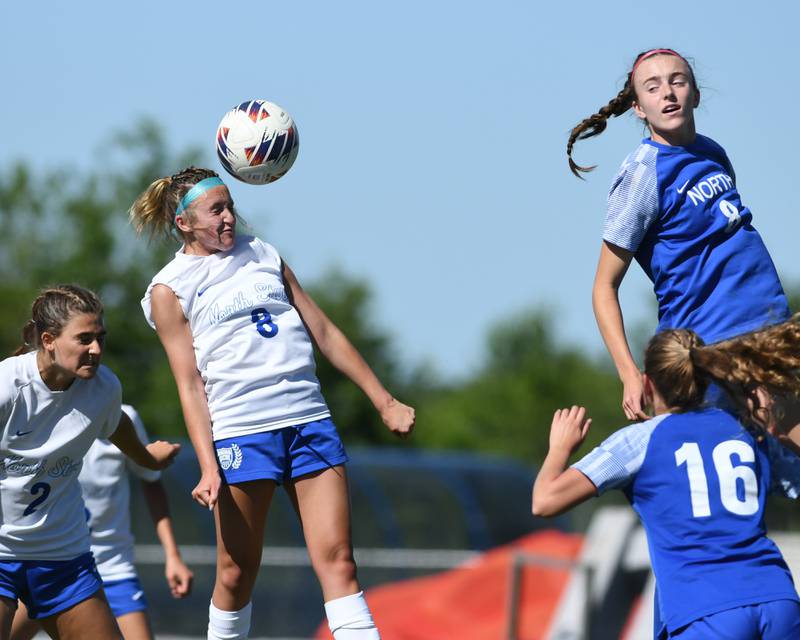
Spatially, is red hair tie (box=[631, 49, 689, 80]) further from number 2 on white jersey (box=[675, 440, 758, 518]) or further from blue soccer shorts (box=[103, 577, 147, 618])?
blue soccer shorts (box=[103, 577, 147, 618])

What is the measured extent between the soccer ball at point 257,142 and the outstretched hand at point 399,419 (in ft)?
3.84

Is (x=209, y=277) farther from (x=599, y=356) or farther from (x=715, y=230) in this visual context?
(x=599, y=356)

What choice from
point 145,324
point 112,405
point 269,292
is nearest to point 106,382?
point 112,405

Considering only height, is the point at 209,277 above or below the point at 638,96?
below

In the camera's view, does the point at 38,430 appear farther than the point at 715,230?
Yes

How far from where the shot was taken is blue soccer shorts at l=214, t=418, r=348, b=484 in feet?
17.6

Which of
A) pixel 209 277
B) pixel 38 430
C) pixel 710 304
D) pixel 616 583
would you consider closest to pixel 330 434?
pixel 209 277

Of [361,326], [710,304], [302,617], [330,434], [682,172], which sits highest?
[682,172]

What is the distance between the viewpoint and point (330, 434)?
5.48m

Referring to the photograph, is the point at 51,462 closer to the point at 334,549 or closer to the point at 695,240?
the point at 334,549

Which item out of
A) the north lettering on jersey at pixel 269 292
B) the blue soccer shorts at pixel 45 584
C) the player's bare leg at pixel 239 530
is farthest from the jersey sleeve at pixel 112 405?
the north lettering on jersey at pixel 269 292

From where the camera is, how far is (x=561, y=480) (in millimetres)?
4547

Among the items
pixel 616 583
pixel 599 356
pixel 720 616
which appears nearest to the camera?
pixel 720 616

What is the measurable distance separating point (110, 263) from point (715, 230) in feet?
142
